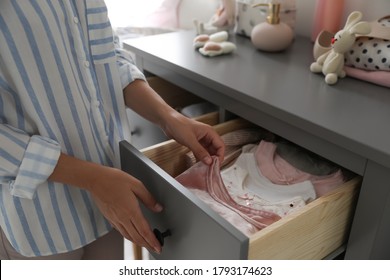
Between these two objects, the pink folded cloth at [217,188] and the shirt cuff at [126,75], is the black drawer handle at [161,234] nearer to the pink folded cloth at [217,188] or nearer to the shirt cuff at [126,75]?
the pink folded cloth at [217,188]

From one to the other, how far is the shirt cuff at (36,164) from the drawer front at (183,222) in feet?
0.42

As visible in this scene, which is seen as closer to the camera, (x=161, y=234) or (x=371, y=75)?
(x=161, y=234)

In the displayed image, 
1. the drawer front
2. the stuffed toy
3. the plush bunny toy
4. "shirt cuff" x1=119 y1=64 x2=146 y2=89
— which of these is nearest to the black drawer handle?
the drawer front

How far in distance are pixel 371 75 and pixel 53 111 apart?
2.05ft

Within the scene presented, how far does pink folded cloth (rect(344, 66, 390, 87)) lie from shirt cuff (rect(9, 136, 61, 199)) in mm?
621

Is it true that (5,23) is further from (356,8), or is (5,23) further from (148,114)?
(356,8)

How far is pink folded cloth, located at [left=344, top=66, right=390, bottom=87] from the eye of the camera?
2.67 ft

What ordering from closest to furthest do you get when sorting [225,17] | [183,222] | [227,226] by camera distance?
[227,226], [183,222], [225,17]

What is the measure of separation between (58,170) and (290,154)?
0.48 metres

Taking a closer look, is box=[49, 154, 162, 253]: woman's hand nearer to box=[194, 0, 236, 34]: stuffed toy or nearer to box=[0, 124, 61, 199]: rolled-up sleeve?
box=[0, 124, 61, 199]: rolled-up sleeve

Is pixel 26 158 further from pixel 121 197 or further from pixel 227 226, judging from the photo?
pixel 227 226

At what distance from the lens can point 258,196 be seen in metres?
0.75


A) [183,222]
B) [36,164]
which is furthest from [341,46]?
[36,164]

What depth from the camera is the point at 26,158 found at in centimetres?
59
